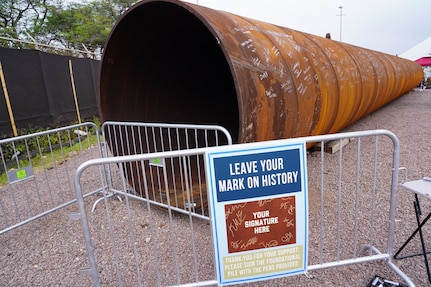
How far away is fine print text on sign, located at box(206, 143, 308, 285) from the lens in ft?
6.17

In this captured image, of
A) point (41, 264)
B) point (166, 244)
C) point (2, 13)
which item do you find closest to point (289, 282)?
point (166, 244)

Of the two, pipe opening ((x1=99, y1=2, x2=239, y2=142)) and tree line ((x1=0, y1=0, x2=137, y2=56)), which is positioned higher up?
tree line ((x1=0, y1=0, x2=137, y2=56))

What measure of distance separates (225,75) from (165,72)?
1.22m

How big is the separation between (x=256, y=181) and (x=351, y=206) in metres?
2.45

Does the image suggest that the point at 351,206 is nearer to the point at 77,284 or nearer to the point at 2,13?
the point at 77,284

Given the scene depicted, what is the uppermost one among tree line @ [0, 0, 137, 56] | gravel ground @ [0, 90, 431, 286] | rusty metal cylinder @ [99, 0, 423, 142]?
tree line @ [0, 0, 137, 56]

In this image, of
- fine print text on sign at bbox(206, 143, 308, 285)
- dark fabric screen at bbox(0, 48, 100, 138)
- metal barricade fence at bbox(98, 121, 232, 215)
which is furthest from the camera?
dark fabric screen at bbox(0, 48, 100, 138)

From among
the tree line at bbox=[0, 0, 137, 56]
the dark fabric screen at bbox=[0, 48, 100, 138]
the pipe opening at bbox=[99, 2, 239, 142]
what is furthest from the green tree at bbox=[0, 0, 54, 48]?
the pipe opening at bbox=[99, 2, 239, 142]

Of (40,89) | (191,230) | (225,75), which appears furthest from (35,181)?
(40,89)

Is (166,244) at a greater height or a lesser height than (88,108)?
lesser

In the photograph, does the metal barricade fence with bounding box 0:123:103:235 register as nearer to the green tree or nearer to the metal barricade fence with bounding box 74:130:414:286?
the metal barricade fence with bounding box 74:130:414:286

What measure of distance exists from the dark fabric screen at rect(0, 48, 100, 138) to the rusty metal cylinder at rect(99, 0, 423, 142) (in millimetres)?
4699

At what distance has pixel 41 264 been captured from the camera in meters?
2.97

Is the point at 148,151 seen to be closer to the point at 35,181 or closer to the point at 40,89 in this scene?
the point at 35,181
